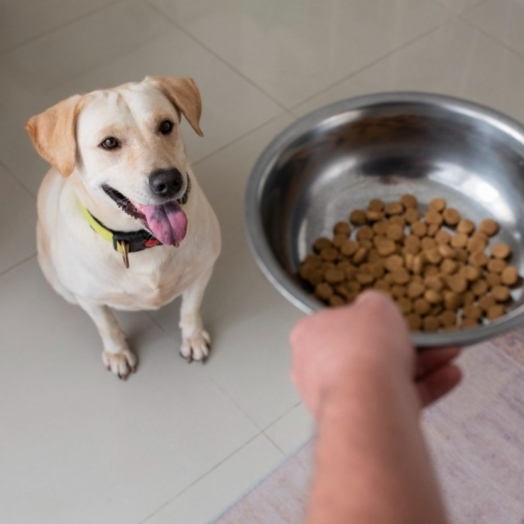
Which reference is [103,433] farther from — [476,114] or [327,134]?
[476,114]

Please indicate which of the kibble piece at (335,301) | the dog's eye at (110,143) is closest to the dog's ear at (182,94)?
the dog's eye at (110,143)

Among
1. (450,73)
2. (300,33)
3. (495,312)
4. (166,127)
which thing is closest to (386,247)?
(495,312)

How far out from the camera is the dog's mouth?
54.7 inches

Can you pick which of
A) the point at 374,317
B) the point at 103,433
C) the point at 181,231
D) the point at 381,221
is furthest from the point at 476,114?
the point at 103,433

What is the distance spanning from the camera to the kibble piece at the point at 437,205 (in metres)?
1.48

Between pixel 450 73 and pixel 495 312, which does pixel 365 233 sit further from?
pixel 450 73

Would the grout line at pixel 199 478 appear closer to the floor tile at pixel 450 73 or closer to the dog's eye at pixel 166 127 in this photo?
the dog's eye at pixel 166 127

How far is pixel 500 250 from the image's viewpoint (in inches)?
55.2

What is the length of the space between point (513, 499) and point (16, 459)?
1.08 meters

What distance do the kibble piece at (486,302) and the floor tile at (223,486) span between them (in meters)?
0.59

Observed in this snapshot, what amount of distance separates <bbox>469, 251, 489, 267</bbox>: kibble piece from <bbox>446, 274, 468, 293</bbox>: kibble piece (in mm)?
42

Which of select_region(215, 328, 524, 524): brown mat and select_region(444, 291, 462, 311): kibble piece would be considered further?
select_region(215, 328, 524, 524): brown mat

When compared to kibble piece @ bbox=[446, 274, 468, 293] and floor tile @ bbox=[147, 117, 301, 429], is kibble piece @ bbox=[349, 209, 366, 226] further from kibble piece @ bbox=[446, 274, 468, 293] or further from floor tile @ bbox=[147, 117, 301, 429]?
floor tile @ bbox=[147, 117, 301, 429]

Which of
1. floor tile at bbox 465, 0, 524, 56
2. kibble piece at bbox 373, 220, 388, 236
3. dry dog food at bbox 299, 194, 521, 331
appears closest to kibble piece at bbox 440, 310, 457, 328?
dry dog food at bbox 299, 194, 521, 331
